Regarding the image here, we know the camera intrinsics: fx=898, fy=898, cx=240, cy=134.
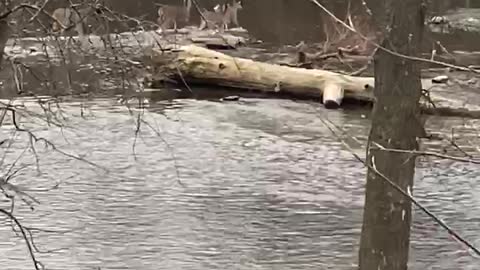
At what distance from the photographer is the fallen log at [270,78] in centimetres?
1309

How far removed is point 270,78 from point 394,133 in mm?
9652

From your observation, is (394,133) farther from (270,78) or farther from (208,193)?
(270,78)

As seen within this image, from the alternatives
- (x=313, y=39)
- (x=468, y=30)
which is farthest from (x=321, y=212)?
(x=468, y=30)

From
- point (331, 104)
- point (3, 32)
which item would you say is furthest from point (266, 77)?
point (3, 32)

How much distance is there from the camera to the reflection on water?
7.68m

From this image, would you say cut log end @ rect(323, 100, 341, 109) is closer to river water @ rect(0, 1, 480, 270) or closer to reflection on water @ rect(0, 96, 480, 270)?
river water @ rect(0, 1, 480, 270)

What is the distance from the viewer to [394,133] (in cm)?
427

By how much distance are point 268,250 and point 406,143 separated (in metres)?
3.74

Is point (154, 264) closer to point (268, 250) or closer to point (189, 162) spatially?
point (268, 250)

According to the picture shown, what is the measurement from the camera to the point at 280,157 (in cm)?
1052

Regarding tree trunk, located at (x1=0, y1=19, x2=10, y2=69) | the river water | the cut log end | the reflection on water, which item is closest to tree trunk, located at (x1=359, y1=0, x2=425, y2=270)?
tree trunk, located at (x1=0, y1=19, x2=10, y2=69)

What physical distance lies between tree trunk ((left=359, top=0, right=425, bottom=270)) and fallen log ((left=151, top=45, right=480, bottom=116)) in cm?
844

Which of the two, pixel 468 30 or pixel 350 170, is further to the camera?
pixel 468 30

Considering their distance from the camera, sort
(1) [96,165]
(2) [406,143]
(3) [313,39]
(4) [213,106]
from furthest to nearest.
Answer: (3) [313,39], (4) [213,106], (1) [96,165], (2) [406,143]
